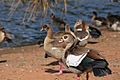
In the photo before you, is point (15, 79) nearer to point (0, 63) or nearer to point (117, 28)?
point (0, 63)

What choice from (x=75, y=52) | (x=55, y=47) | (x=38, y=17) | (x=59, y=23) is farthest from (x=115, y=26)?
(x=75, y=52)

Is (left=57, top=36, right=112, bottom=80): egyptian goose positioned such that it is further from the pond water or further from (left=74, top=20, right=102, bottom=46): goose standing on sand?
(left=74, top=20, right=102, bottom=46): goose standing on sand

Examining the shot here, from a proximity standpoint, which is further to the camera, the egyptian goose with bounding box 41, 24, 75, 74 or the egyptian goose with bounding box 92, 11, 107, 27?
the egyptian goose with bounding box 92, 11, 107, 27

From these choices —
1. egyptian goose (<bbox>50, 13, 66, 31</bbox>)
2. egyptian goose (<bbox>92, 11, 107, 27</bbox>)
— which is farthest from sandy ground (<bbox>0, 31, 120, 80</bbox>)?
egyptian goose (<bbox>92, 11, 107, 27</bbox>)

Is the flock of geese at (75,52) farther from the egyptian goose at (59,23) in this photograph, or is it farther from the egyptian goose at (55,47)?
the egyptian goose at (59,23)

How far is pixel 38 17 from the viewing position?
63.4 ft

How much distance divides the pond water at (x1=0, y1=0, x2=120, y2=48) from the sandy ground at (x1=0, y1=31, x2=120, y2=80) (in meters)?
1.24

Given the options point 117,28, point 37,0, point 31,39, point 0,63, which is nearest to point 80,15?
point 117,28

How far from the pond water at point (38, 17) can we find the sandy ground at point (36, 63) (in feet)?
4.07

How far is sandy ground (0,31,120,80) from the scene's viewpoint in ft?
33.1

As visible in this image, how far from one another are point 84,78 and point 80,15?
12374mm

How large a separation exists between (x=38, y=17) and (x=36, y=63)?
7.79 m

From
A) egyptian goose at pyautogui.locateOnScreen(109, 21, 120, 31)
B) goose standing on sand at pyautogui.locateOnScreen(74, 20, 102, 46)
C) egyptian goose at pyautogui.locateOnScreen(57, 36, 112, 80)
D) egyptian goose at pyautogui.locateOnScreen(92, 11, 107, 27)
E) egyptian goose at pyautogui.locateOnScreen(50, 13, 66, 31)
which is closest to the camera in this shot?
egyptian goose at pyautogui.locateOnScreen(57, 36, 112, 80)

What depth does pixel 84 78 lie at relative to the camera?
984cm
